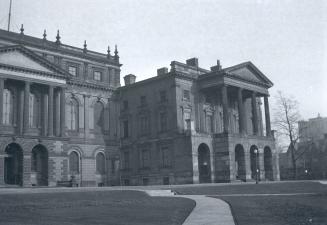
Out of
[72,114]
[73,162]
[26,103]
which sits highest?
[26,103]

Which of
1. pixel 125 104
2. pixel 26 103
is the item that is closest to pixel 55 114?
pixel 26 103

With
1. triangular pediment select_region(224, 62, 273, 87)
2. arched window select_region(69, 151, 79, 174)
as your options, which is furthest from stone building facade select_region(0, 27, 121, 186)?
triangular pediment select_region(224, 62, 273, 87)

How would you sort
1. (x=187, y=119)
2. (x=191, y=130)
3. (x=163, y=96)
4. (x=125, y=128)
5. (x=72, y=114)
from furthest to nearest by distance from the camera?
(x=125, y=128)
(x=163, y=96)
(x=72, y=114)
(x=187, y=119)
(x=191, y=130)

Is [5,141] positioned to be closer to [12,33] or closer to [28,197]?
[12,33]

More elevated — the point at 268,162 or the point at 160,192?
the point at 268,162

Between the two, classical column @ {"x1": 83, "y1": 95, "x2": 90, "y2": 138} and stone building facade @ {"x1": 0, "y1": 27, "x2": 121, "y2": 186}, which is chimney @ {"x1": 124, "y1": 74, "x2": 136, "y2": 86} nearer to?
stone building facade @ {"x1": 0, "y1": 27, "x2": 121, "y2": 186}

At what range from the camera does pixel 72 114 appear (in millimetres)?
57406

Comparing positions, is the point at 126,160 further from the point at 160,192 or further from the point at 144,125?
the point at 160,192

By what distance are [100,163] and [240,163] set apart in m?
19.3

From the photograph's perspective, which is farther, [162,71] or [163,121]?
[162,71]

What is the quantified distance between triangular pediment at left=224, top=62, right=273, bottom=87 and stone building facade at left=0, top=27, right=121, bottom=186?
1772cm

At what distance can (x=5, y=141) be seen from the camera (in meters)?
46.4

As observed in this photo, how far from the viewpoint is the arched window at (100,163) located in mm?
59031

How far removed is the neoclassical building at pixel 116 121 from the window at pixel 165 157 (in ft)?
0.48
